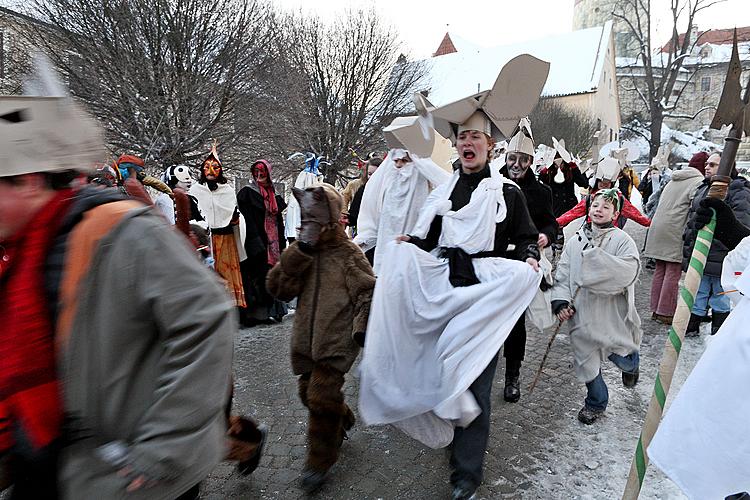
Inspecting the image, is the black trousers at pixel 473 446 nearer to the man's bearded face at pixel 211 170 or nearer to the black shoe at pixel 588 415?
the black shoe at pixel 588 415

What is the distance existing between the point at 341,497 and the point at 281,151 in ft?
48.1

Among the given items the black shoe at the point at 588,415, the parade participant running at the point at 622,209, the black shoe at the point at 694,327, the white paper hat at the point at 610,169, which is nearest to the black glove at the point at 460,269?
the black shoe at the point at 588,415

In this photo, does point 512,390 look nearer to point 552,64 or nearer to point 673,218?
point 673,218

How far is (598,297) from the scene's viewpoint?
391 cm

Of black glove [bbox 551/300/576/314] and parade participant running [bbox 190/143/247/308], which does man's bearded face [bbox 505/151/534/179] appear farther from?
parade participant running [bbox 190/143/247/308]

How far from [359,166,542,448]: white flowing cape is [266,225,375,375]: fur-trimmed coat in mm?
105

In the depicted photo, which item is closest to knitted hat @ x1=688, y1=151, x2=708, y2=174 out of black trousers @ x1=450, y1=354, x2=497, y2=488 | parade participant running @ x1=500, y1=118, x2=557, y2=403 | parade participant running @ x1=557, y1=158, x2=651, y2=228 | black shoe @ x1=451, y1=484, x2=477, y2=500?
parade participant running @ x1=557, y1=158, x2=651, y2=228

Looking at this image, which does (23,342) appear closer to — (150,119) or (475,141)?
(475,141)

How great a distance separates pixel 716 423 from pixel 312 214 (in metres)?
2.17

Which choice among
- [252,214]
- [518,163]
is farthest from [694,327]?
[252,214]

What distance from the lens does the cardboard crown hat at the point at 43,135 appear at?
1.20m

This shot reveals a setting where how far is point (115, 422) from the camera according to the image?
123 cm

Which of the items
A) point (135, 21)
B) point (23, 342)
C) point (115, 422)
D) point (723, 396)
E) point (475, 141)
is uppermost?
point (135, 21)

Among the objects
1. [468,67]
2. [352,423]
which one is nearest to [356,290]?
[352,423]
